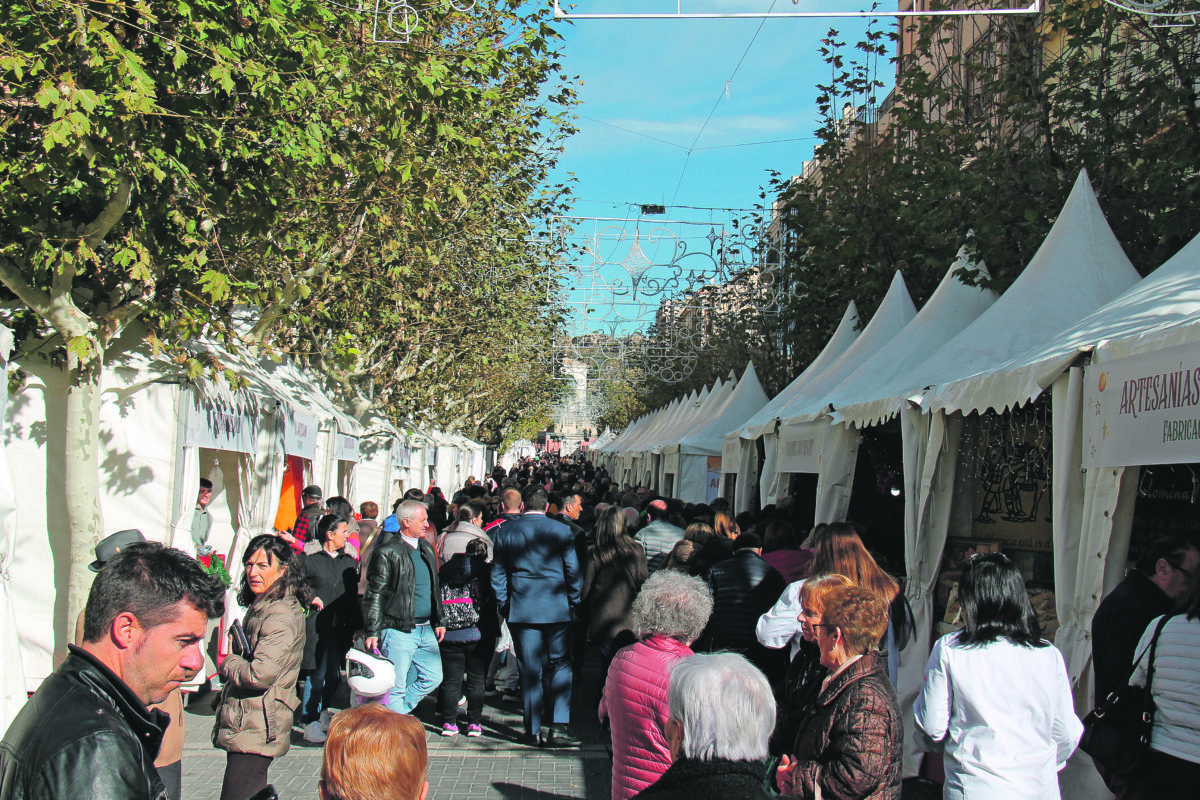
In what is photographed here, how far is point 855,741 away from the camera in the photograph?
3398 millimetres

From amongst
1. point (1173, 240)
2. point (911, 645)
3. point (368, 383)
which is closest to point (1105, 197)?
point (1173, 240)

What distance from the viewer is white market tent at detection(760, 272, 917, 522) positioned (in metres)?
9.34

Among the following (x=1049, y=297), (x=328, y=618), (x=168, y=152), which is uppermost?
(x=168, y=152)

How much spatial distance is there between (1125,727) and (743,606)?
2550 mm

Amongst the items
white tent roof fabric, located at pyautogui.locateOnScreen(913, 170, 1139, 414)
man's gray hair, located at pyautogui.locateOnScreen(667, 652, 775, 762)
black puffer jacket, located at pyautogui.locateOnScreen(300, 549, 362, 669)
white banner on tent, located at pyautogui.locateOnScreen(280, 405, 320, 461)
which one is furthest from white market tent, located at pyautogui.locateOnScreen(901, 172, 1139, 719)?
white banner on tent, located at pyautogui.locateOnScreen(280, 405, 320, 461)

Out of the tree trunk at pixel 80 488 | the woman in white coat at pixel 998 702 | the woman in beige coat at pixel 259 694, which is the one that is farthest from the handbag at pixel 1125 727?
the tree trunk at pixel 80 488

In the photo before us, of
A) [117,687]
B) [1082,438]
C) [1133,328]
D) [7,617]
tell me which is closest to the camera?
[117,687]

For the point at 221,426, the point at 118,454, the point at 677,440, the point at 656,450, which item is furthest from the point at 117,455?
the point at 656,450

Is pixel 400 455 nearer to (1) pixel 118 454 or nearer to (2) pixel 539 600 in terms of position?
(1) pixel 118 454

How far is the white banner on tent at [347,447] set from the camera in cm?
1486

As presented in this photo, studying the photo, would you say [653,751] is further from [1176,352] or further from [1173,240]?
[1173,240]

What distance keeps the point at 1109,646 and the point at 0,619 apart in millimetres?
4990

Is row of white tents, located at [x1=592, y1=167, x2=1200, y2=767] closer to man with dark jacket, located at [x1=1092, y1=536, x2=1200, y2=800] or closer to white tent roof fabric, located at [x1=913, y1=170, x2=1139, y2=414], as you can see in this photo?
white tent roof fabric, located at [x1=913, y1=170, x2=1139, y2=414]

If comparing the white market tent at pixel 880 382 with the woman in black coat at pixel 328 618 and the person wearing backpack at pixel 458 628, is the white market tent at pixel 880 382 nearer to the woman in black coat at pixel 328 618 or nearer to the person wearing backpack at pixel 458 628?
the person wearing backpack at pixel 458 628
